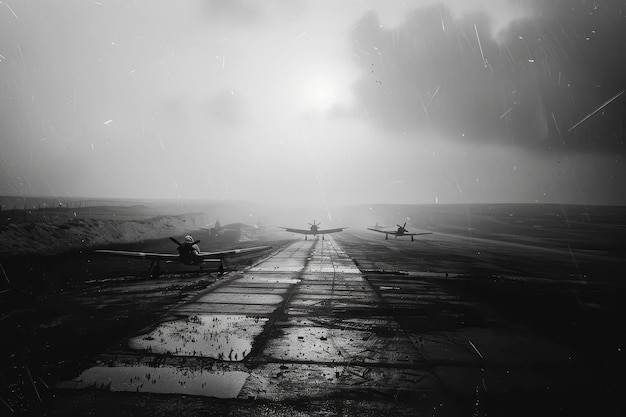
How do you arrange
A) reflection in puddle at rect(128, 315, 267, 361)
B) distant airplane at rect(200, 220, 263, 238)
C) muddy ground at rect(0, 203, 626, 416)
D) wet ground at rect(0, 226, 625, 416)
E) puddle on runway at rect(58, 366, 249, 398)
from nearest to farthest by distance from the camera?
muddy ground at rect(0, 203, 626, 416) < wet ground at rect(0, 226, 625, 416) < puddle on runway at rect(58, 366, 249, 398) < reflection in puddle at rect(128, 315, 267, 361) < distant airplane at rect(200, 220, 263, 238)

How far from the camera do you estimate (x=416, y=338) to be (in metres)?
12.0

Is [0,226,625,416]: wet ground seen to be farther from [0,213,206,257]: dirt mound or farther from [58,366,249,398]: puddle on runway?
[0,213,206,257]: dirt mound

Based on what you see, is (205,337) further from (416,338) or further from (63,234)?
(63,234)

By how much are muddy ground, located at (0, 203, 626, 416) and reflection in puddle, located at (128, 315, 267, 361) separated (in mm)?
810

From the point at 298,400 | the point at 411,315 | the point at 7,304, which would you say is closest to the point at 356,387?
the point at 298,400

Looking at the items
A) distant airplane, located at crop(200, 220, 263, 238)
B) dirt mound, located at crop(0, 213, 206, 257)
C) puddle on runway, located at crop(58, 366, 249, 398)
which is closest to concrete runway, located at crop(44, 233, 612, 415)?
puddle on runway, located at crop(58, 366, 249, 398)

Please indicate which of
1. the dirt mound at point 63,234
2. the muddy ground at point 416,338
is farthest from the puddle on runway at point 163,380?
the dirt mound at point 63,234

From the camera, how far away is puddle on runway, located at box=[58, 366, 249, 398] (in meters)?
7.82

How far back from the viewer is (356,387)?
8086mm

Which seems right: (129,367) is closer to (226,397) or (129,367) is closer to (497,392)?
(226,397)

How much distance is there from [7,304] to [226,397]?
16.0 metres

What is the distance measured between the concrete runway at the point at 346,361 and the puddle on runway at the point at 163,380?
27 millimetres

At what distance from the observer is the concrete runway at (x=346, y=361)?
24.5ft

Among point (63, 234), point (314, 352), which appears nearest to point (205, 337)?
point (314, 352)
